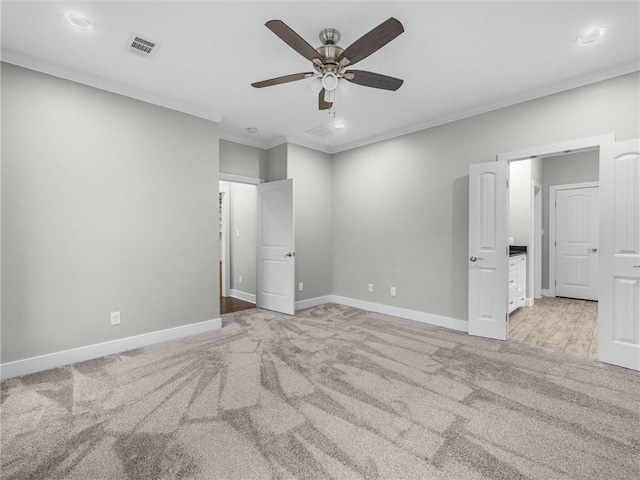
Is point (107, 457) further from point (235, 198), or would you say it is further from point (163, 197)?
point (235, 198)

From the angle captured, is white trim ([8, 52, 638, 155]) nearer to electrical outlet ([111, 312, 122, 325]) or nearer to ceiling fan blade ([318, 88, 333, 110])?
ceiling fan blade ([318, 88, 333, 110])

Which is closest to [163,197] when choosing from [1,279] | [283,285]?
[1,279]

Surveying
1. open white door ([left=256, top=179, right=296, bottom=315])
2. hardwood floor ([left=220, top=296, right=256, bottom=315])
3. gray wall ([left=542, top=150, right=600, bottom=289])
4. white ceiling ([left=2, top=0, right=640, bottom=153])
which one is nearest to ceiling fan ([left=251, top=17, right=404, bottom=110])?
white ceiling ([left=2, top=0, right=640, bottom=153])

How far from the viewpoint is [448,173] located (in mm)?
4043

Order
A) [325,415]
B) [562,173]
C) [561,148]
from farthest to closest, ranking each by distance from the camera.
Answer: [562,173] < [561,148] < [325,415]

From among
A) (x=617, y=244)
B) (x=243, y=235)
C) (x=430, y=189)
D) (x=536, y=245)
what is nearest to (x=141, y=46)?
(x=430, y=189)

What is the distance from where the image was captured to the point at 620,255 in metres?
2.81

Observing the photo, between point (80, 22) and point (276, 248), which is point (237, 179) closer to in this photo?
point (276, 248)

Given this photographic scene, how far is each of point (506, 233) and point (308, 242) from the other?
289cm

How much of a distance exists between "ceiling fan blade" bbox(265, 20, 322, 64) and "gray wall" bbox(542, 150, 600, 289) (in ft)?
19.8

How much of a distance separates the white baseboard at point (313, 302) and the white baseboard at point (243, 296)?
114 cm

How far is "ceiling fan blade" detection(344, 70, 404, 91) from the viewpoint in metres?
2.33

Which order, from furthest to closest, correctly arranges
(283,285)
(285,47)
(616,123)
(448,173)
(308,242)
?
(308,242), (283,285), (448,173), (616,123), (285,47)

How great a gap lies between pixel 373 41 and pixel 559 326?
438 cm
